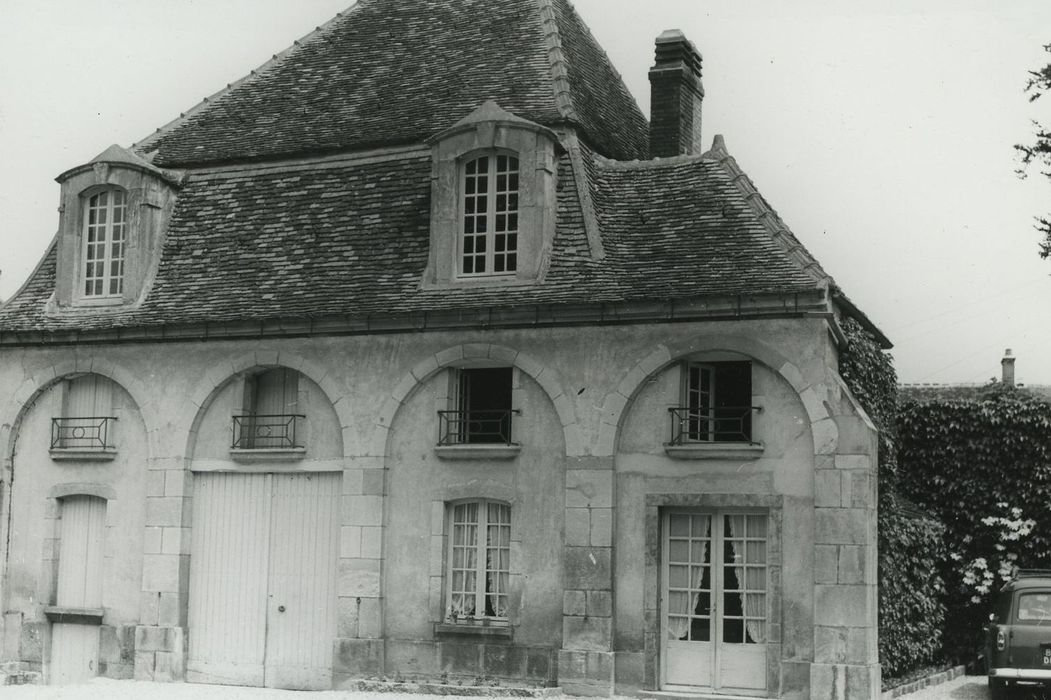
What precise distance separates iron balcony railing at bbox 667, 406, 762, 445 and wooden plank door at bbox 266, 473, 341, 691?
509 cm

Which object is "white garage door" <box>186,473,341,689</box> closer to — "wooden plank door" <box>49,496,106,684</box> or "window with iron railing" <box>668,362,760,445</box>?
"wooden plank door" <box>49,496,106,684</box>

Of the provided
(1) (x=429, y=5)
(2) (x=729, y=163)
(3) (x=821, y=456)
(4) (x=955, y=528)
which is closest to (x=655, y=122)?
(2) (x=729, y=163)

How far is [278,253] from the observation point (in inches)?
817

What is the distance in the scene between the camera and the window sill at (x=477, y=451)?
60.9 ft

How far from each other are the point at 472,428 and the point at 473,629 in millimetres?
2840

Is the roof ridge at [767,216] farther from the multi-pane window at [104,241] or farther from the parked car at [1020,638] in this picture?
the multi-pane window at [104,241]

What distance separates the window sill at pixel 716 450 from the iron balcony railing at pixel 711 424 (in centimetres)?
15

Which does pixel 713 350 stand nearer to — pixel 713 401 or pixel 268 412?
pixel 713 401

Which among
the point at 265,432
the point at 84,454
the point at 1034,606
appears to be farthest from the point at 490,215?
the point at 1034,606

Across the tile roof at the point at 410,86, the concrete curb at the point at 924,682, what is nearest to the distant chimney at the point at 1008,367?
the concrete curb at the point at 924,682

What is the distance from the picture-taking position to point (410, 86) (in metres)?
22.0

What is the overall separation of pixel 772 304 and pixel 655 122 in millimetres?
5347

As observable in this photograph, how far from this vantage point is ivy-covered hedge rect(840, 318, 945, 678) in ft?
62.3

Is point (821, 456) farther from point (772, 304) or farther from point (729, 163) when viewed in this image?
point (729, 163)
